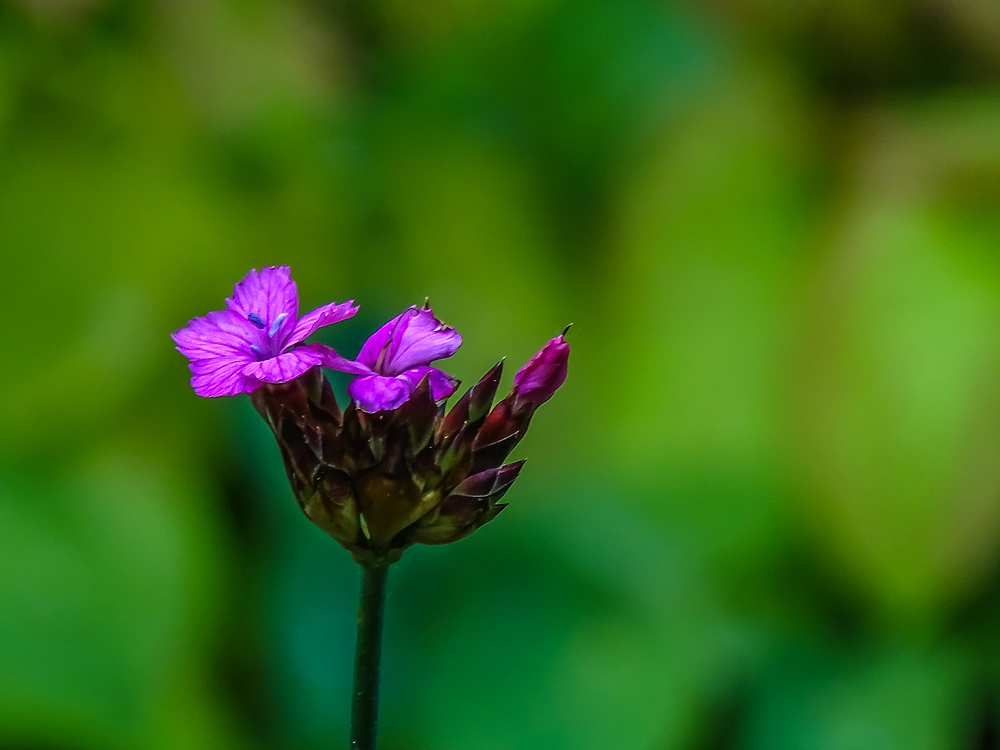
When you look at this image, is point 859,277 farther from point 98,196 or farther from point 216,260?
point 98,196

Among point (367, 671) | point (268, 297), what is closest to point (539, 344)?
point (268, 297)

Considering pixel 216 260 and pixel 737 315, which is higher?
pixel 216 260

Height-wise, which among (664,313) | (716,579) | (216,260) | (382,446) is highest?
(216,260)

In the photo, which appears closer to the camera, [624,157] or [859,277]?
[859,277]

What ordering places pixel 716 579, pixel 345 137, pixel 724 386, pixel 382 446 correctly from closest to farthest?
pixel 382 446 < pixel 716 579 < pixel 724 386 < pixel 345 137

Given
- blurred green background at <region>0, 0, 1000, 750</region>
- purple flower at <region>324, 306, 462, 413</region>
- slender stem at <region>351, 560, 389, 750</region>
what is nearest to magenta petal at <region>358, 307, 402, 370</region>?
purple flower at <region>324, 306, 462, 413</region>

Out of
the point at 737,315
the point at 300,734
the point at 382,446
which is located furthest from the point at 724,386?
the point at 382,446

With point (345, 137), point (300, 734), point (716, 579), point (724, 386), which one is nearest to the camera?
point (300, 734)
